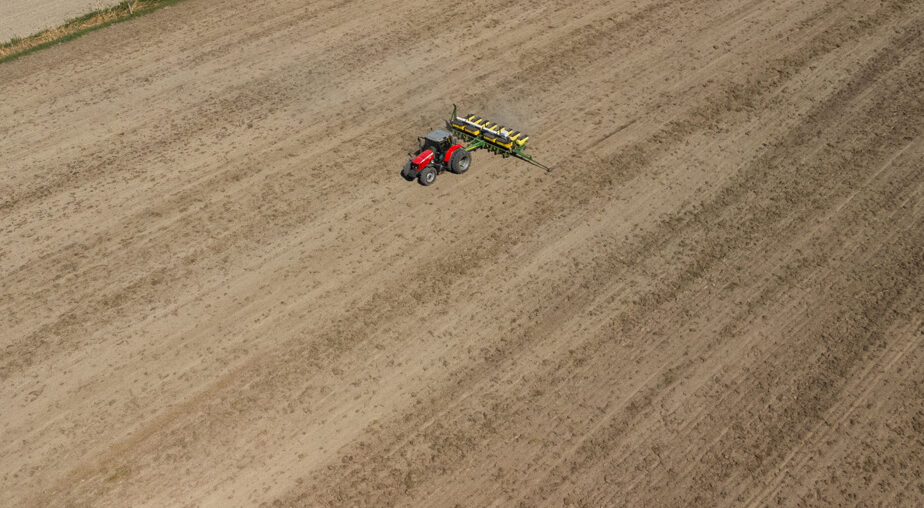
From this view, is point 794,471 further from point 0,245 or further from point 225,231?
point 0,245

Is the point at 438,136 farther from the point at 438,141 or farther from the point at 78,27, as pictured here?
the point at 78,27

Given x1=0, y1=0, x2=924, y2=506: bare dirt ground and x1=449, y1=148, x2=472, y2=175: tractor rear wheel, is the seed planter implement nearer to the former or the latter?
x1=449, y1=148, x2=472, y2=175: tractor rear wheel

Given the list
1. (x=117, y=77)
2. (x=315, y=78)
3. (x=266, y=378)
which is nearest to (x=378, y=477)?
(x=266, y=378)

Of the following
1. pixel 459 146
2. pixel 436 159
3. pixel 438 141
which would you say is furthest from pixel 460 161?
pixel 438 141

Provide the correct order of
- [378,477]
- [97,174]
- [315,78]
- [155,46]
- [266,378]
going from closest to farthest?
[378,477] → [266,378] → [97,174] → [315,78] → [155,46]

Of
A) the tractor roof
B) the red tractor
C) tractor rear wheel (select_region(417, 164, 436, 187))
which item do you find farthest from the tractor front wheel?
the tractor roof

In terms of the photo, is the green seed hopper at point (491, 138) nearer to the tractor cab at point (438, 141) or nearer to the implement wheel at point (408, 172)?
the tractor cab at point (438, 141)
